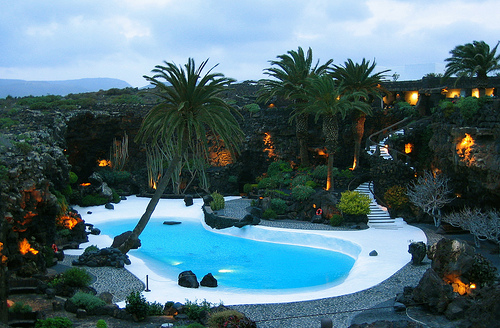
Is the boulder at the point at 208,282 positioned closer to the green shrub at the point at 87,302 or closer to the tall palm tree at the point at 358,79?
the green shrub at the point at 87,302

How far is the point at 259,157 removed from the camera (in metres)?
36.9

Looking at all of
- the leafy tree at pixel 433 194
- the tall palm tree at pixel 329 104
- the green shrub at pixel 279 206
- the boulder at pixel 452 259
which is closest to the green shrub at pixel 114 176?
the green shrub at pixel 279 206

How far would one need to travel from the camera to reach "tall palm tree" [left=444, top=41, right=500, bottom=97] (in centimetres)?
2970

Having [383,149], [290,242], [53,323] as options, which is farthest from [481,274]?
[383,149]

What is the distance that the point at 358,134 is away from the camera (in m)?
30.8

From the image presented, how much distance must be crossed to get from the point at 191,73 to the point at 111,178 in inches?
786

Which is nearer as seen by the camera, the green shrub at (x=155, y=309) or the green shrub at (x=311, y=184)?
the green shrub at (x=155, y=309)

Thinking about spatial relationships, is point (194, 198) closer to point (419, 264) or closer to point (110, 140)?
point (110, 140)

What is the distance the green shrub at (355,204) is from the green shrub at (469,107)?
21.9 ft

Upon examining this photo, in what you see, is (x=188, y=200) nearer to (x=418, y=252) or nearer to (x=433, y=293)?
(x=418, y=252)

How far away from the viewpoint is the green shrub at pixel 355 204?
998 inches

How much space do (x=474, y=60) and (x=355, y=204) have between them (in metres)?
13.2

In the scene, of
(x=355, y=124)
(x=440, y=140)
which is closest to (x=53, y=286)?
(x=440, y=140)

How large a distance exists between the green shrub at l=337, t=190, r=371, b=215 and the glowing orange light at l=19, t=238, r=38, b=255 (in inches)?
606
